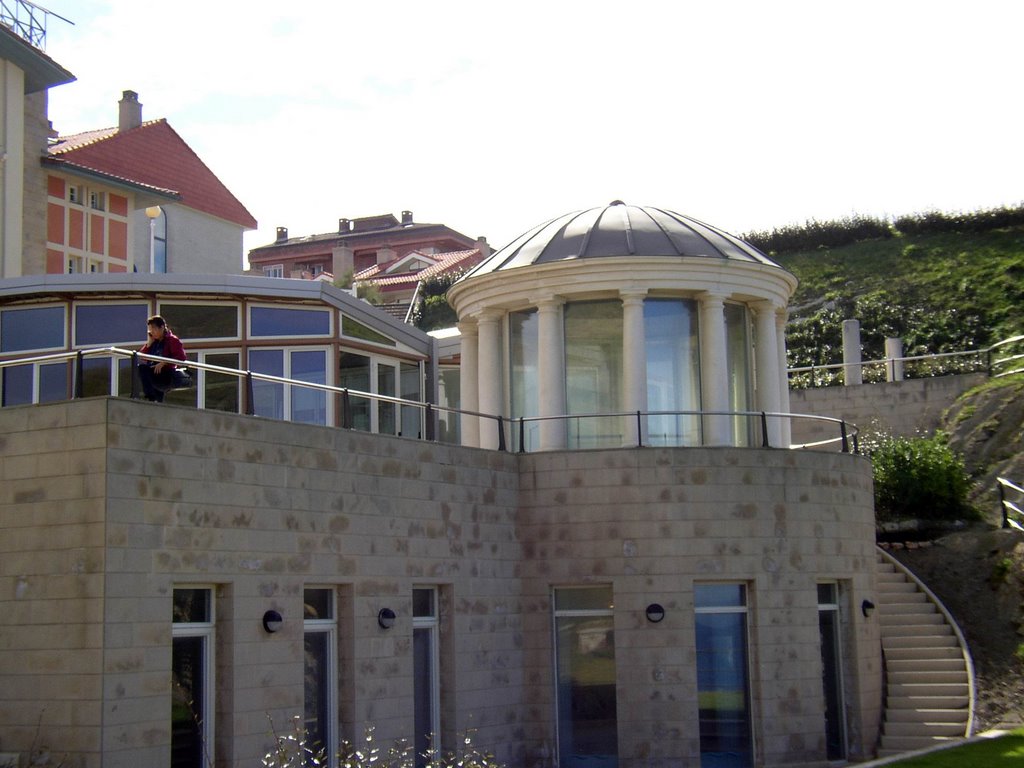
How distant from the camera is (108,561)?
14.0m

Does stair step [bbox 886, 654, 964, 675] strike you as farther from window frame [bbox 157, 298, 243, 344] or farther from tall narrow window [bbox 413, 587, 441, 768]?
window frame [bbox 157, 298, 243, 344]

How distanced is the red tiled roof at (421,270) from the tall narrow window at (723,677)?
49855 millimetres

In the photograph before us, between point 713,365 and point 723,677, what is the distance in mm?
4690

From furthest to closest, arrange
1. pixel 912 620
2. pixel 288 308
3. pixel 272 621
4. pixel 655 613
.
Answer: pixel 912 620
pixel 288 308
pixel 655 613
pixel 272 621

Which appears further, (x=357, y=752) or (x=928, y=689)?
(x=928, y=689)

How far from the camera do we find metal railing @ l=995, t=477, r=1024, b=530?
86.1 ft

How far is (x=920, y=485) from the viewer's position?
27.8m

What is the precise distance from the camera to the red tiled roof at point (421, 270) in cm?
7144

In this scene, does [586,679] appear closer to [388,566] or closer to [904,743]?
[388,566]

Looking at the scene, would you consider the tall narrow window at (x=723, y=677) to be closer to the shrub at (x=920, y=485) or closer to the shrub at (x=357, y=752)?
the shrub at (x=357, y=752)

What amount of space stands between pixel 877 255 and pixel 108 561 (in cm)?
4203

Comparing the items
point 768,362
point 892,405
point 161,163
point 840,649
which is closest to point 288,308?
point 768,362

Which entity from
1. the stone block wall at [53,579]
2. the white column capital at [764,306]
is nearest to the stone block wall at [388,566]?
the stone block wall at [53,579]

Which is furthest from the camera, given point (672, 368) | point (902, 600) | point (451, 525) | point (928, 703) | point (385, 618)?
point (902, 600)
